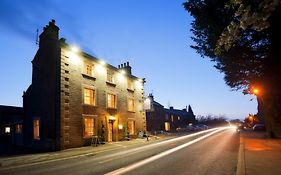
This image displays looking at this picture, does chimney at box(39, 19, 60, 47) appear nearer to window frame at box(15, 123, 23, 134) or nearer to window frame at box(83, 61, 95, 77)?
window frame at box(83, 61, 95, 77)

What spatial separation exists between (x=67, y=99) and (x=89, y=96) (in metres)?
3.40

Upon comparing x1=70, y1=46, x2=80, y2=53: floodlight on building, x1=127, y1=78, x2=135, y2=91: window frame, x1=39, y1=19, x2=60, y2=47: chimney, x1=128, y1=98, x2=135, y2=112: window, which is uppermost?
x1=39, y1=19, x2=60, y2=47: chimney

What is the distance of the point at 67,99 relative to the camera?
72.3 ft

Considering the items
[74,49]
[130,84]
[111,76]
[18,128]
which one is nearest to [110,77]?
[111,76]

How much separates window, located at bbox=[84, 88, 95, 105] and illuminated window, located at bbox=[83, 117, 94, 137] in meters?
1.50

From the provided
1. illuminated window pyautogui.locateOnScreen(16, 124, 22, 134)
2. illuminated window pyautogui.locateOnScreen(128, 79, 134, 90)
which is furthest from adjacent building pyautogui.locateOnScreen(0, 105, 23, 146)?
illuminated window pyautogui.locateOnScreen(128, 79, 134, 90)

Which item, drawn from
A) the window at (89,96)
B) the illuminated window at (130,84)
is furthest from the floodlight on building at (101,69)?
the illuminated window at (130,84)

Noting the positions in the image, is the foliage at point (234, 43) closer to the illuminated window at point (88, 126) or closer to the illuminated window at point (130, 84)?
the illuminated window at point (88, 126)

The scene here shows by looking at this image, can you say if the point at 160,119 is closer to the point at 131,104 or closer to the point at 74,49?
the point at 131,104

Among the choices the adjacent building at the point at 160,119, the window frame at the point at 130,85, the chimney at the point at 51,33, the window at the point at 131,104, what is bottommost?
the adjacent building at the point at 160,119

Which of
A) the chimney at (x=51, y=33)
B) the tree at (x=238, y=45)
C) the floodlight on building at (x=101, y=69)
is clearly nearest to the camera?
the tree at (x=238, y=45)

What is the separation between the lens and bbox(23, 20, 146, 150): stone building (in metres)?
21.6

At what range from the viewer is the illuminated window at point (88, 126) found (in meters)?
24.0

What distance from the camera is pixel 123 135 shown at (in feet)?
98.2
